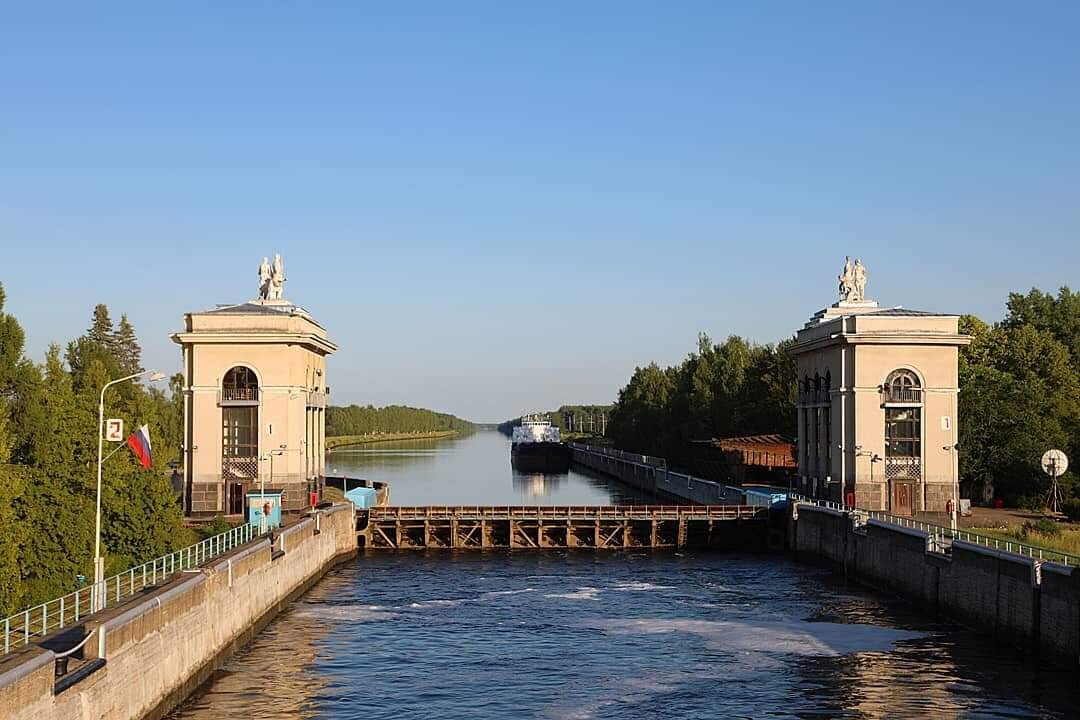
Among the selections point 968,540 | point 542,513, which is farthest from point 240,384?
point 968,540

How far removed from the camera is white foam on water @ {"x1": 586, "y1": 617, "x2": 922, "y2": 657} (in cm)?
4366

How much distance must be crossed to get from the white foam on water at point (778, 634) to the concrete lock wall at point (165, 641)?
1280cm

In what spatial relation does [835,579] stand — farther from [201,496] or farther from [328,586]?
[201,496]

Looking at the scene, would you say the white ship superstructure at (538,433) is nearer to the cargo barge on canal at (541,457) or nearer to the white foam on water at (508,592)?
the cargo barge on canal at (541,457)

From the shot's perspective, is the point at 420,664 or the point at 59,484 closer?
the point at 420,664

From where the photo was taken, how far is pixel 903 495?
243ft

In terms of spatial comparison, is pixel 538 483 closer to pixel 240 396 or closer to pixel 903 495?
pixel 240 396

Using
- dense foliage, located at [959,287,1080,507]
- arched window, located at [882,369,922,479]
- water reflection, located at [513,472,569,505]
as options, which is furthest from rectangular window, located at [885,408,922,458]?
water reflection, located at [513,472,569,505]

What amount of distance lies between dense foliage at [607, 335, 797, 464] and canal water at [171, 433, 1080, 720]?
63686 mm

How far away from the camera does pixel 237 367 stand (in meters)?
75.1

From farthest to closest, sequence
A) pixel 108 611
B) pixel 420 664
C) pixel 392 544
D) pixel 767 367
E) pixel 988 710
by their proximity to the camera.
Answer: pixel 767 367 < pixel 392 544 < pixel 420 664 < pixel 988 710 < pixel 108 611

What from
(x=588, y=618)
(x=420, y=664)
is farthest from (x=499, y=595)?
(x=420, y=664)

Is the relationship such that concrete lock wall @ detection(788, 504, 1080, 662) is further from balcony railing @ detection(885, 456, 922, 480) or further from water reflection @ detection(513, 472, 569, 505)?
water reflection @ detection(513, 472, 569, 505)

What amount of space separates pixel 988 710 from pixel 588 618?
1811 centimetres
